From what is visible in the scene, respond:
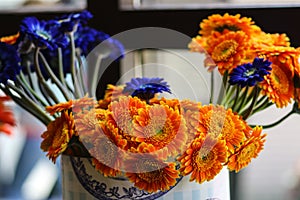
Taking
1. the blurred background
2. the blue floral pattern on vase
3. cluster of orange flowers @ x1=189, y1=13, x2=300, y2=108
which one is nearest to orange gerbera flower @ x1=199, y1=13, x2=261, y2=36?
cluster of orange flowers @ x1=189, y1=13, x2=300, y2=108

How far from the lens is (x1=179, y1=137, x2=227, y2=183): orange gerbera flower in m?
0.63

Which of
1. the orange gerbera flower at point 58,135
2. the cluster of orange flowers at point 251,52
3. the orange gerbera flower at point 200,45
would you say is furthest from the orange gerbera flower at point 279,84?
the orange gerbera flower at point 58,135

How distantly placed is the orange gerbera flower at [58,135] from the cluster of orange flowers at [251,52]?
20 centimetres

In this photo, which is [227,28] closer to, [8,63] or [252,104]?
[252,104]

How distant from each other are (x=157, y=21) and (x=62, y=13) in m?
0.19

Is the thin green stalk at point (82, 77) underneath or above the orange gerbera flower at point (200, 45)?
underneath

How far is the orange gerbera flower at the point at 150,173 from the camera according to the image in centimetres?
63

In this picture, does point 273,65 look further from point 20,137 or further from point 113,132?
point 20,137

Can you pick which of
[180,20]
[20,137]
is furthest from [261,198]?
[20,137]

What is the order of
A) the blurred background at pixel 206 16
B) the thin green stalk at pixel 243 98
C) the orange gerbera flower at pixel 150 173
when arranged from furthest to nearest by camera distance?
the blurred background at pixel 206 16, the thin green stalk at pixel 243 98, the orange gerbera flower at pixel 150 173

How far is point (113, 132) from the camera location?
638 mm

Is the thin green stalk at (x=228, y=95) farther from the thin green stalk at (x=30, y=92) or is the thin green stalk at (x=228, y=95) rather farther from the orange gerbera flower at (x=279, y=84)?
the thin green stalk at (x=30, y=92)

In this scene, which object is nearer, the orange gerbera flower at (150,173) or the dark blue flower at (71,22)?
the orange gerbera flower at (150,173)

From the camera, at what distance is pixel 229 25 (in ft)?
2.59
